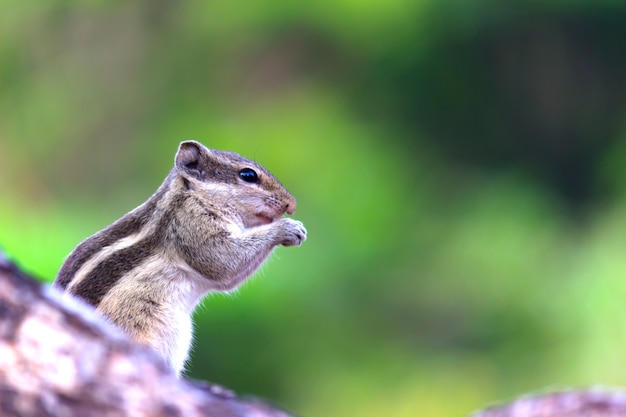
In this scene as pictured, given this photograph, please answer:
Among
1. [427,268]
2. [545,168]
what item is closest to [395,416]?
[427,268]

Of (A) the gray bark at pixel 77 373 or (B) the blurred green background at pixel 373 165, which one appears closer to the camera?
(A) the gray bark at pixel 77 373

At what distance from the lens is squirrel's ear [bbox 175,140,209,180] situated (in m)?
3.17

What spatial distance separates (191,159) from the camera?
322cm

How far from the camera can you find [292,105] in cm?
1023

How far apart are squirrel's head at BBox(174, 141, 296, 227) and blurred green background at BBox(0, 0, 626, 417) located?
155 inches

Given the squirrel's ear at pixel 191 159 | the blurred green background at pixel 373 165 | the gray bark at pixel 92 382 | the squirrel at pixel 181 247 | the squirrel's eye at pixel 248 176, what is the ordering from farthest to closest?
the blurred green background at pixel 373 165
the squirrel's eye at pixel 248 176
the squirrel's ear at pixel 191 159
the squirrel at pixel 181 247
the gray bark at pixel 92 382

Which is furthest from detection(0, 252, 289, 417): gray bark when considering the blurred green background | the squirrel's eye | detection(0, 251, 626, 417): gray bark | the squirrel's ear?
the blurred green background

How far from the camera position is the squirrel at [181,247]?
2.84 metres

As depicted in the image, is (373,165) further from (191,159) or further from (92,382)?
(92,382)

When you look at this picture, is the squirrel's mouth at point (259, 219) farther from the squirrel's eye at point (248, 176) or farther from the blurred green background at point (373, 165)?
the blurred green background at point (373, 165)

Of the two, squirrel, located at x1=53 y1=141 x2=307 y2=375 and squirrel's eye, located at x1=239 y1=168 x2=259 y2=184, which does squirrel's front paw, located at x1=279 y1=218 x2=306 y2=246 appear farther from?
squirrel's eye, located at x1=239 y1=168 x2=259 y2=184

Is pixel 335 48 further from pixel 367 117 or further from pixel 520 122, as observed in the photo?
pixel 520 122

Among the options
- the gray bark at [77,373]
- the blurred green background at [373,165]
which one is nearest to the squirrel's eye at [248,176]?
the gray bark at [77,373]

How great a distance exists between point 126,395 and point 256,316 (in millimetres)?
6601
